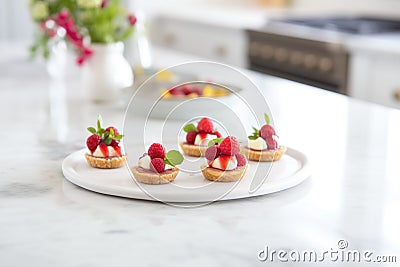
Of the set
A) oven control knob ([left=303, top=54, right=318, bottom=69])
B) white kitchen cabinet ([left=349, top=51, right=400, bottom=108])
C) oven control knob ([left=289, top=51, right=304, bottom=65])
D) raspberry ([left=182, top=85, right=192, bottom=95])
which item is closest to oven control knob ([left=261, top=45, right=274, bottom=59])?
oven control knob ([left=289, top=51, right=304, bottom=65])

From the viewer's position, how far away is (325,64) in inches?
117

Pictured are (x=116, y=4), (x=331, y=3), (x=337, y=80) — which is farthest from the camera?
(x=331, y=3)

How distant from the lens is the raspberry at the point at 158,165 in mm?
1138

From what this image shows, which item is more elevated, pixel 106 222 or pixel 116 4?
pixel 116 4

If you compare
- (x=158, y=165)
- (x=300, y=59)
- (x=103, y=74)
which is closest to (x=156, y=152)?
(x=158, y=165)

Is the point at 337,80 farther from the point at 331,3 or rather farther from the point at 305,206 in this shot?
the point at 305,206

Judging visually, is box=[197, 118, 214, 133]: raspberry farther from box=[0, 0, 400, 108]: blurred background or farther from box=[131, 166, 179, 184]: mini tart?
box=[0, 0, 400, 108]: blurred background

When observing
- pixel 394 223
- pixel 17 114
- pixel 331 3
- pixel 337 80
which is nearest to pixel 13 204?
pixel 394 223

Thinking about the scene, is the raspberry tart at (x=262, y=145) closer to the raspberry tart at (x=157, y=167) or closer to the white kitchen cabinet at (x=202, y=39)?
the raspberry tart at (x=157, y=167)

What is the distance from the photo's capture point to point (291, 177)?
3.89 feet

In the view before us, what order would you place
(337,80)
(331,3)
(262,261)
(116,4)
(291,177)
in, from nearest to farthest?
1. (262,261)
2. (291,177)
3. (116,4)
4. (337,80)
5. (331,3)

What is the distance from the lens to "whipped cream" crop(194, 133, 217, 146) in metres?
1.25

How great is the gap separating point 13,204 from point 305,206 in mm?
465

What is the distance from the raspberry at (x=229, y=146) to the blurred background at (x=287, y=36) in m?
1.14
